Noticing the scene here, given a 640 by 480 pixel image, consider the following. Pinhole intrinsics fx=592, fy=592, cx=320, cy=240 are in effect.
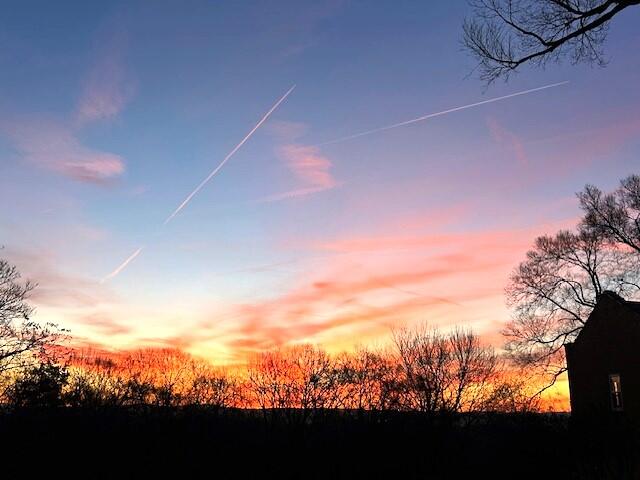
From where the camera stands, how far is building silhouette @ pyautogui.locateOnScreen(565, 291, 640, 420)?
30.4 meters

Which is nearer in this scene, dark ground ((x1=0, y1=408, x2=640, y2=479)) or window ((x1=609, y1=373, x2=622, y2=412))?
dark ground ((x1=0, y1=408, x2=640, y2=479))

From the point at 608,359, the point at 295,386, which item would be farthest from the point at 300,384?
the point at 608,359

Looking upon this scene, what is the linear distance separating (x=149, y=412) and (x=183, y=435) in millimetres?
1535

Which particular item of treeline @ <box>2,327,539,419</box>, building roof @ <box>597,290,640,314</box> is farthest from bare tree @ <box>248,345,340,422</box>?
building roof @ <box>597,290,640,314</box>

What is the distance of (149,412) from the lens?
2038 centimetres

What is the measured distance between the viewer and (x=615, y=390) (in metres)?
31.5

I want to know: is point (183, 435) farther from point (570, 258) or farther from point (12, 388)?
point (570, 258)

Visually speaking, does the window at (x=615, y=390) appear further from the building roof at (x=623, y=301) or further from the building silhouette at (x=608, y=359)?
the building roof at (x=623, y=301)

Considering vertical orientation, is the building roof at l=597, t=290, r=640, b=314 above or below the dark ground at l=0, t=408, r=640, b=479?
above

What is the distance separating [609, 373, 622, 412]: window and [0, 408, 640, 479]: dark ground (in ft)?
26.4

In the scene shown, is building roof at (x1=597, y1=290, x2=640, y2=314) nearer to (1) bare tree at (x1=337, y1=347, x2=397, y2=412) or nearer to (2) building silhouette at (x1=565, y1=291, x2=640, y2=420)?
(2) building silhouette at (x1=565, y1=291, x2=640, y2=420)

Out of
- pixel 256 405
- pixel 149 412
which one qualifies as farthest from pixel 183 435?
pixel 256 405

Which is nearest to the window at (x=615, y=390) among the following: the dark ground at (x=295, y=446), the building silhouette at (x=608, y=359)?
the building silhouette at (x=608, y=359)

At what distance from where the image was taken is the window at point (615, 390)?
102ft
